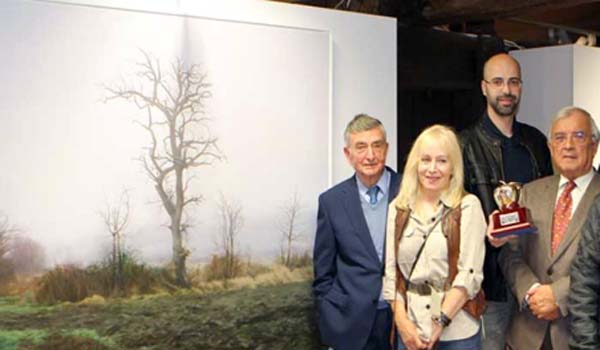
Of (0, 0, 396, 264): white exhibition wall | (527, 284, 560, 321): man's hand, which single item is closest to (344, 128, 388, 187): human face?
(0, 0, 396, 264): white exhibition wall

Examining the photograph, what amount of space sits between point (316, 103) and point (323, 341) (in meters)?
1.18

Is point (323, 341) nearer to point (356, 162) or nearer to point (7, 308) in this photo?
point (356, 162)

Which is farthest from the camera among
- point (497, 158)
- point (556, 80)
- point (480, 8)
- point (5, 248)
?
point (556, 80)

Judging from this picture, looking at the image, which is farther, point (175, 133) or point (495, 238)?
point (175, 133)

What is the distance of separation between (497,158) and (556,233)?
57 cm

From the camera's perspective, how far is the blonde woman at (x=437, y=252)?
3.46m

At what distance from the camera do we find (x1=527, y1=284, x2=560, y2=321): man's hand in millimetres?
3518

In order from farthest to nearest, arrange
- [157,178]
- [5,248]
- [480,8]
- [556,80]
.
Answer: [556,80]
[480,8]
[157,178]
[5,248]

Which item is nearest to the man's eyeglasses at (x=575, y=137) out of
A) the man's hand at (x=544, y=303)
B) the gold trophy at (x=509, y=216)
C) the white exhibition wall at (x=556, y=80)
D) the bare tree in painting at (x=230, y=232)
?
the gold trophy at (x=509, y=216)

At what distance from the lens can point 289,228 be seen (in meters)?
4.11

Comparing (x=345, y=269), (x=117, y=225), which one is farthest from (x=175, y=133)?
(x=345, y=269)

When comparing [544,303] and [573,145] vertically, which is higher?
[573,145]

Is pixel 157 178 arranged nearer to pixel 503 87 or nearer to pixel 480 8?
pixel 503 87

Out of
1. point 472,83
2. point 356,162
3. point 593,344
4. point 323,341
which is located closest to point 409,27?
point 472,83
